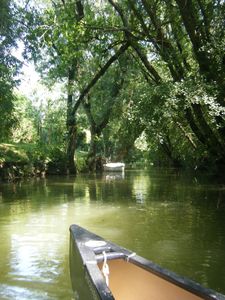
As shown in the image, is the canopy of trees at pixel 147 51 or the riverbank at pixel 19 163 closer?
the canopy of trees at pixel 147 51

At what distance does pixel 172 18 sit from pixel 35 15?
25.7 feet

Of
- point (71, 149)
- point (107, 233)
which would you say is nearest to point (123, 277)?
point (107, 233)

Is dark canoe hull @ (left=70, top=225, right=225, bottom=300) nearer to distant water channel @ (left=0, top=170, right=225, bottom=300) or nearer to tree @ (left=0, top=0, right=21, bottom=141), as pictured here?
distant water channel @ (left=0, top=170, right=225, bottom=300)

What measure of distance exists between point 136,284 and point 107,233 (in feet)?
14.1

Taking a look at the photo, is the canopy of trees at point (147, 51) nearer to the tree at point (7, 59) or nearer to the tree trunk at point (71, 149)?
the tree at point (7, 59)

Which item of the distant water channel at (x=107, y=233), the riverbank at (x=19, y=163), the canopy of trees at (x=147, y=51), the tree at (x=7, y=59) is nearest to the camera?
the distant water channel at (x=107, y=233)

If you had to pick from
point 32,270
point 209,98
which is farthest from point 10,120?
point 32,270

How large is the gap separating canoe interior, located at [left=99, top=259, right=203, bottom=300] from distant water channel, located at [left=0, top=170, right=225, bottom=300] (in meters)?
1.04

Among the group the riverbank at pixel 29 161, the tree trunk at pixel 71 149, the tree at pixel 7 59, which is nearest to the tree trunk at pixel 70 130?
the tree trunk at pixel 71 149

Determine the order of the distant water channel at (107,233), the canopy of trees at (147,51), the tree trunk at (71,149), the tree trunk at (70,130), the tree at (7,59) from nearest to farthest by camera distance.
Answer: the distant water channel at (107,233) < the canopy of trees at (147,51) < the tree at (7,59) < the tree trunk at (70,130) < the tree trunk at (71,149)

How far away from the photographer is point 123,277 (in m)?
3.91

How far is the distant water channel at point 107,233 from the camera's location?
5.43 meters

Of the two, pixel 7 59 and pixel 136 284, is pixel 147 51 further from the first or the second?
pixel 136 284

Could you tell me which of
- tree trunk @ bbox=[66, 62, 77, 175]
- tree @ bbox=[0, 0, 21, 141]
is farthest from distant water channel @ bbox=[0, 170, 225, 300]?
tree trunk @ bbox=[66, 62, 77, 175]
